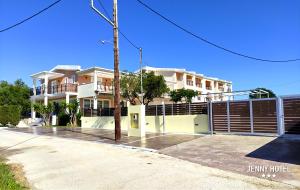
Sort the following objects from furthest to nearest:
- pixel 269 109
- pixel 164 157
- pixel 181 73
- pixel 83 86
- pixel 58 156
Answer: pixel 181 73, pixel 83 86, pixel 269 109, pixel 58 156, pixel 164 157

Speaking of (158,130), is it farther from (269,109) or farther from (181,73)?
(181,73)

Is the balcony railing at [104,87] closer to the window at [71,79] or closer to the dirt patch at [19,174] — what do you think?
the window at [71,79]

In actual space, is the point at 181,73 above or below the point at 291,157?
above

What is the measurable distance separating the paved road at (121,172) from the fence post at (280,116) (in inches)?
279

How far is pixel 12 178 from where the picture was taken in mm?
8812

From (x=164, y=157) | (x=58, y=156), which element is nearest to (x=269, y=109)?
(x=164, y=157)

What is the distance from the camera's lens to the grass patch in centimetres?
766

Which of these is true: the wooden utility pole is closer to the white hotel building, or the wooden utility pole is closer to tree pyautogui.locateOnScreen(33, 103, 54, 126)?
tree pyautogui.locateOnScreen(33, 103, 54, 126)

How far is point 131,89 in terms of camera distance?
1123 inches

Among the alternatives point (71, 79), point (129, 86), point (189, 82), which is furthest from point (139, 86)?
point (189, 82)

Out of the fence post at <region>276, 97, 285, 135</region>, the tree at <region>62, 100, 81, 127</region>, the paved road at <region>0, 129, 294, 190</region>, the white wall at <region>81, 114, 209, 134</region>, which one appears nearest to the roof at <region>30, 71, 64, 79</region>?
the tree at <region>62, 100, 81, 127</region>

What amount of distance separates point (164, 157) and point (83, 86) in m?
25.3

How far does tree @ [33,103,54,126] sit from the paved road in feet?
62.8

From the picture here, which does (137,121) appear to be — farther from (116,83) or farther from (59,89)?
(59,89)
